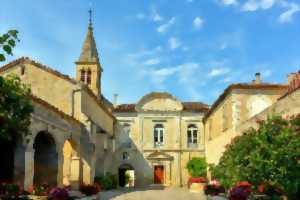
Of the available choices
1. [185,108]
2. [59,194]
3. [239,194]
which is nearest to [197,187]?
[185,108]

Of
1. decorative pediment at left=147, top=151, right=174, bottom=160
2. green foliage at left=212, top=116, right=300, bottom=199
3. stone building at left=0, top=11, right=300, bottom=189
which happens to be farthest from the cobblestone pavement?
decorative pediment at left=147, top=151, right=174, bottom=160

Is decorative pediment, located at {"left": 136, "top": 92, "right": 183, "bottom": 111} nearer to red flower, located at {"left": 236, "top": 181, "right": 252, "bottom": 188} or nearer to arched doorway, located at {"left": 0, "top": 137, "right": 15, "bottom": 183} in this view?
arched doorway, located at {"left": 0, "top": 137, "right": 15, "bottom": 183}

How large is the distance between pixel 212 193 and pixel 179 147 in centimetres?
2030

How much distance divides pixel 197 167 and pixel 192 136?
12.2ft

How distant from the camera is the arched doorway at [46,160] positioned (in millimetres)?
20906

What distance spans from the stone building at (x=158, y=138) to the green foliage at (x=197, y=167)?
151cm

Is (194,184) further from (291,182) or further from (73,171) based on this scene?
(291,182)

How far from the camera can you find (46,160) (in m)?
21.1

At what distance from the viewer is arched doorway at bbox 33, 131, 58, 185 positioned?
68.6ft

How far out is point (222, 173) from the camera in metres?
17.8

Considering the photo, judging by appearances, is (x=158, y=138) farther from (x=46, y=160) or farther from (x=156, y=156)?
(x=46, y=160)

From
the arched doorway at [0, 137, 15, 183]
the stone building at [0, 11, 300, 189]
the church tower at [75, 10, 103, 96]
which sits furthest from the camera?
the church tower at [75, 10, 103, 96]

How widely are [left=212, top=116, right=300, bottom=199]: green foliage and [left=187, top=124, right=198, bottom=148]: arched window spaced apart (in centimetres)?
2735

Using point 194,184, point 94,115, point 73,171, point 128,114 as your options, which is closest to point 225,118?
point 194,184
